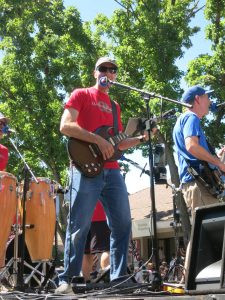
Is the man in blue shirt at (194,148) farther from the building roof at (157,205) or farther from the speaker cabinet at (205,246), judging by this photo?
the building roof at (157,205)

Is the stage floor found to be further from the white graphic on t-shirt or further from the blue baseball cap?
the blue baseball cap

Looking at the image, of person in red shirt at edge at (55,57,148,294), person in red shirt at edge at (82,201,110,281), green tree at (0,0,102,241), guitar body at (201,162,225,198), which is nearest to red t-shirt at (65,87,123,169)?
person in red shirt at edge at (55,57,148,294)

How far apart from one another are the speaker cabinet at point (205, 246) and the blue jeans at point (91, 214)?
1.40 meters

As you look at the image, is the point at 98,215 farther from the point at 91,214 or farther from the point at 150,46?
the point at 150,46

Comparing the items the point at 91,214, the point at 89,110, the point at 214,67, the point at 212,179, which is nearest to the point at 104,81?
the point at 89,110

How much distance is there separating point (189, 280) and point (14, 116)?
58.2 ft

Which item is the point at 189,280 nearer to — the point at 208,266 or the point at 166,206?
the point at 208,266

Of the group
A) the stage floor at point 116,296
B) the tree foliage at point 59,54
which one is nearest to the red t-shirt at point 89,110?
the stage floor at point 116,296

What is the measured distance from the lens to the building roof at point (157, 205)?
79.2ft

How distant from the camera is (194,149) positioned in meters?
4.77

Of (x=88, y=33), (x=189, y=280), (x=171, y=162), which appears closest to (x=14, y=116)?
(x=88, y=33)

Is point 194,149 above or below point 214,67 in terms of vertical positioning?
below

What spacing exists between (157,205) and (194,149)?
21.0 m

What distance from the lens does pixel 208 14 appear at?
56.4 feet
